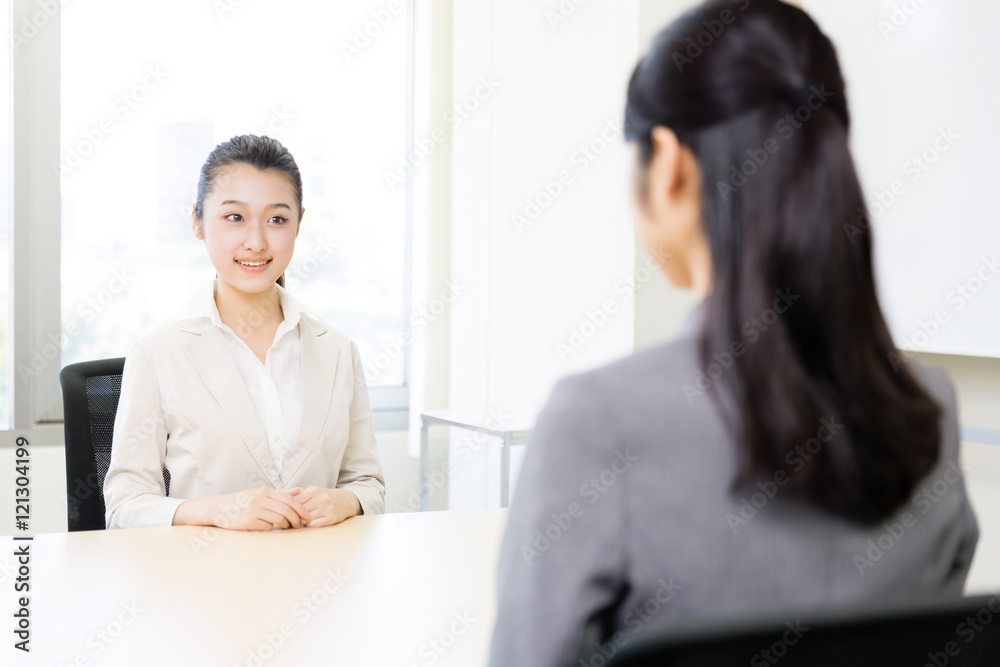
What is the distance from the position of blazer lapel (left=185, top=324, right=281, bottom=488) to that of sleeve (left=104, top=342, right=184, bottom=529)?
4.1 inches

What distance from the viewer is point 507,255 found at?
11.5 feet

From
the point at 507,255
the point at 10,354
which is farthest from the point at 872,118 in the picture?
the point at 10,354

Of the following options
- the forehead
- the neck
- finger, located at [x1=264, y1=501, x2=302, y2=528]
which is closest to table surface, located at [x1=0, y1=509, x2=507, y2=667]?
finger, located at [x1=264, y1=501, x2=302, y2=528]

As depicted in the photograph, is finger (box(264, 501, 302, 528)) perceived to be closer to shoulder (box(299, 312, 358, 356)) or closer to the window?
shoulder (box(299, 312, 358, 356))

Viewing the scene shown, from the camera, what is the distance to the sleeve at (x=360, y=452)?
209cm

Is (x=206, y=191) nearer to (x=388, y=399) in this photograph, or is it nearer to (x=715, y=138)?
(x=715, y=138)

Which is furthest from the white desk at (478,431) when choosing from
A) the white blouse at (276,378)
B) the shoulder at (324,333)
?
the white blouse at (276,378)

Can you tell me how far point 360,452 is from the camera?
2123 mm

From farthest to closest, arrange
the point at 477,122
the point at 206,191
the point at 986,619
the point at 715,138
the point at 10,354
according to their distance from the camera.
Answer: the point at 477,122 → the point at 10,354 → the point at 206,191 → the point at 715,138 → the point at 986,619

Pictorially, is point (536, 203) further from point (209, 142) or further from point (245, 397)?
point (245, 397)

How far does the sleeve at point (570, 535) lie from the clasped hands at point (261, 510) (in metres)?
1.16

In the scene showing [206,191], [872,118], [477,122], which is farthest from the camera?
[477,122]

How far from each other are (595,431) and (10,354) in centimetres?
327

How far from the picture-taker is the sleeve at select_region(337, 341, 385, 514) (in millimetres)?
2086
